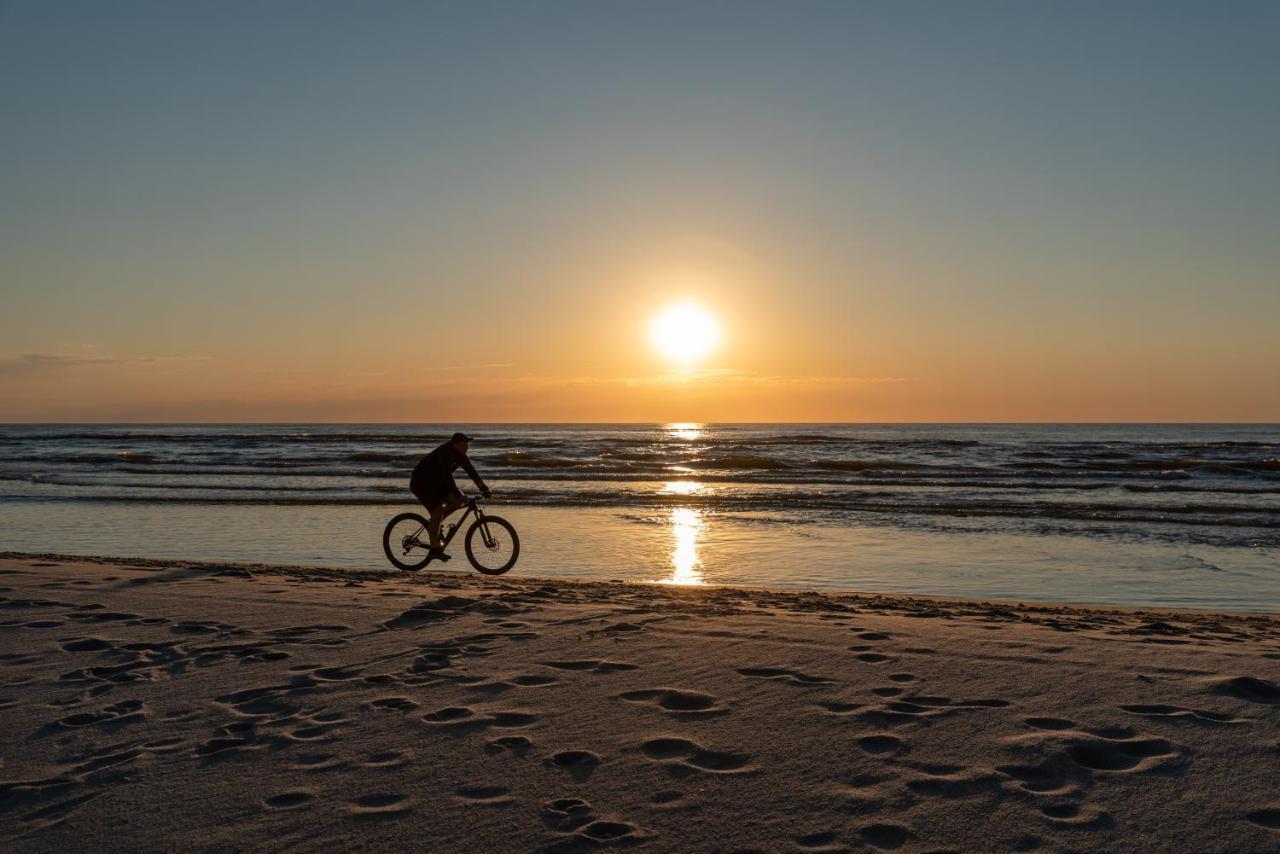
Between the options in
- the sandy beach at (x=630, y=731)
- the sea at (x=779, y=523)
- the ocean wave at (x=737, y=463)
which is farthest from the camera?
the ocean wave at (x=737, y=463)

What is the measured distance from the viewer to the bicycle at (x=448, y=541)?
1327 cm

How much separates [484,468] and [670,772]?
38871 mm

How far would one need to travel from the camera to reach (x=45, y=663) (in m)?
6.93

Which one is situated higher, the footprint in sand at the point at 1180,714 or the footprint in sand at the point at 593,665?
the footprint in sand at the point at 1180,714

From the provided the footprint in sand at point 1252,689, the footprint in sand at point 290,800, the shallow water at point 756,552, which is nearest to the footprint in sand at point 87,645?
the footprint in sand at point 290,800

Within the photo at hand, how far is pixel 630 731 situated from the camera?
5.38 metres

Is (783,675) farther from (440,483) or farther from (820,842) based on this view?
(440,483)

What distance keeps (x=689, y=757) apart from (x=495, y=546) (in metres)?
8.82

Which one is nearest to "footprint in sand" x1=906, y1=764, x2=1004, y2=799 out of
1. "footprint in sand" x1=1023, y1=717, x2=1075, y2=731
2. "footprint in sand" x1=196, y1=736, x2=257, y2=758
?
"footprint in sand" x1=1023, y1=717, x2=1075, y2=731

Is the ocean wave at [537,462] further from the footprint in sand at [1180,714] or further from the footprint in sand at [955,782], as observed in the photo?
the footprint in sand at [955,782]

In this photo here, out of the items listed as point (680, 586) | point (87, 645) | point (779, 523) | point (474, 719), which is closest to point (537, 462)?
point (779, 523)

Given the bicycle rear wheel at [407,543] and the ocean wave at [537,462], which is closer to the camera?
the bicycle rear wheel at [407,543]

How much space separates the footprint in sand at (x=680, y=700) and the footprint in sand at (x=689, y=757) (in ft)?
1.80

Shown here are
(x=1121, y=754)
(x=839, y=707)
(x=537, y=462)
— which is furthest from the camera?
(x=537, y=462)
